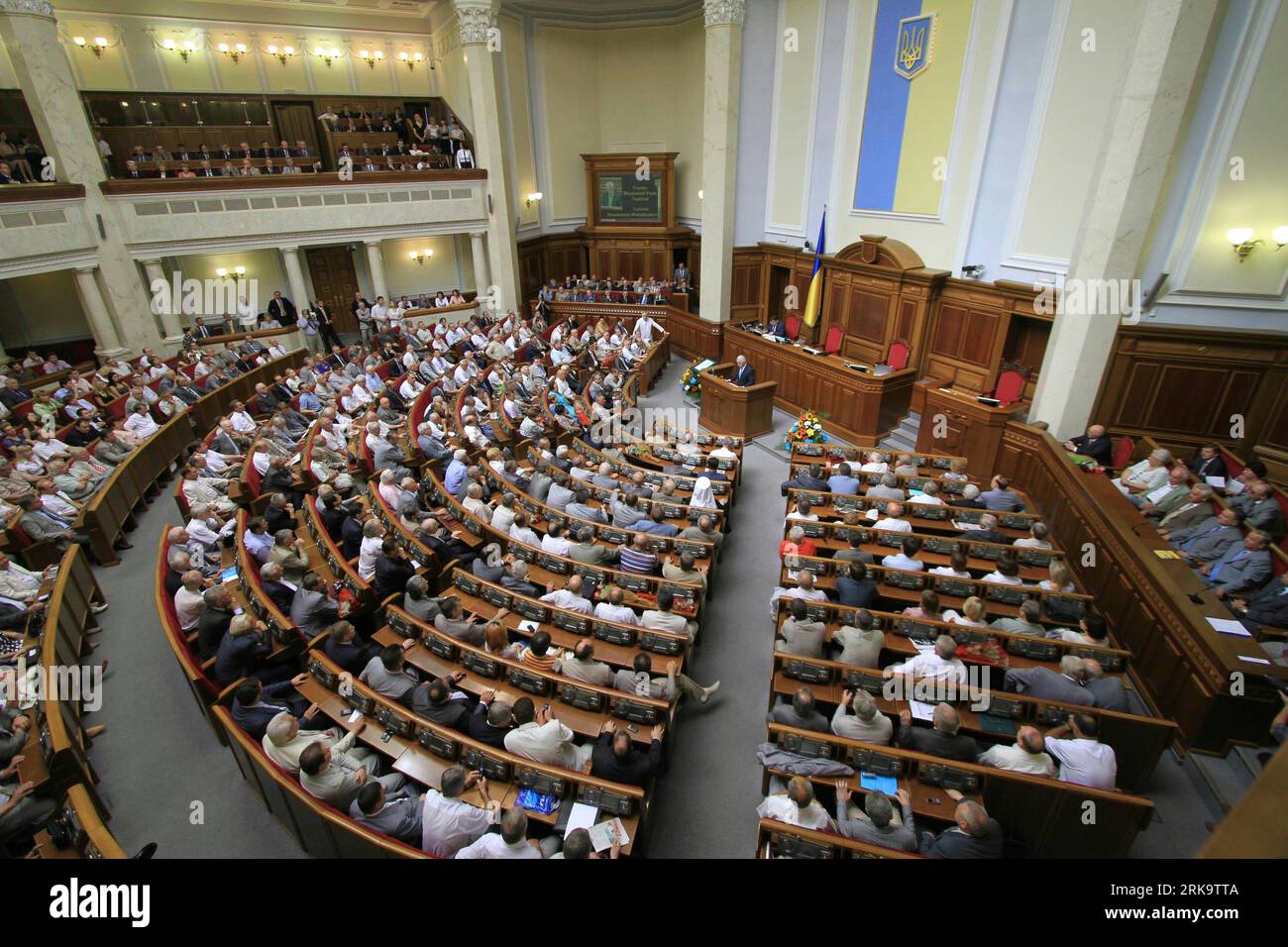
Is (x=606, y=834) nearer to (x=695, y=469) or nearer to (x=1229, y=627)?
(x=1229, y=627)

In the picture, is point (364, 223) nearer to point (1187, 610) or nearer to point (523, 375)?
point (523, 375)

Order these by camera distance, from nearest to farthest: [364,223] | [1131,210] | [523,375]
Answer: [1131,210] < [523,375] < [364,223]

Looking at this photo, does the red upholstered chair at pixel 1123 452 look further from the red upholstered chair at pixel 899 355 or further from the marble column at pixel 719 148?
the marble column at pixel 719 148

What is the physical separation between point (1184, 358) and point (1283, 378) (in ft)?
3.01

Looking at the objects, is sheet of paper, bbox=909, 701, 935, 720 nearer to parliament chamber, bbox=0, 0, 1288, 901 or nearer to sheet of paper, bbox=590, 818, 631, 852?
parliament chamber, bbox=0, 0, 1288, 901

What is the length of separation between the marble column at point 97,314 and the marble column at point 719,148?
12.7 m

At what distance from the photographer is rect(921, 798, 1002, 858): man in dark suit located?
3242 mm

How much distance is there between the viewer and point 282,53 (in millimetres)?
17516

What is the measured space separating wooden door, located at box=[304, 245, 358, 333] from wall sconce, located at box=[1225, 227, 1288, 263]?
63.9ft

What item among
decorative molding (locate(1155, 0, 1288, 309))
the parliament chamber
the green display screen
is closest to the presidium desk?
the parliament chamber

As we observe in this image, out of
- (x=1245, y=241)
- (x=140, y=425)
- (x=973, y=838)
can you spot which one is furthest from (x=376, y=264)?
(x=973, y=838)

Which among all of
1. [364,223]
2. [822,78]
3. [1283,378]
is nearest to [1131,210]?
[1283,378]
